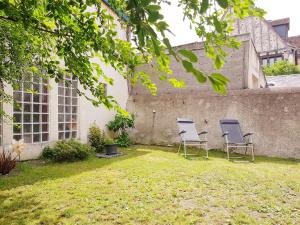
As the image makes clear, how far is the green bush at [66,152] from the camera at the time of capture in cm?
641

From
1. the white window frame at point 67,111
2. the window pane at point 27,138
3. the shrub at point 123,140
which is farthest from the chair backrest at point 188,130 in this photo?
the window pane at point 27,138

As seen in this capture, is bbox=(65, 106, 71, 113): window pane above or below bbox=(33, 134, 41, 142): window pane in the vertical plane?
above

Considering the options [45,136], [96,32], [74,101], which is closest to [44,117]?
[45,136]

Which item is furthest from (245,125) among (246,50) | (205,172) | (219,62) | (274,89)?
(219,62)

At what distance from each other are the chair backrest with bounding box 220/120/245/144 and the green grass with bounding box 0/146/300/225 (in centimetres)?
157

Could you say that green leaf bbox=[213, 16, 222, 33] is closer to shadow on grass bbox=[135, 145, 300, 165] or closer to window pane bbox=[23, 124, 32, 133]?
shadow on grass bbox=[135, 145, 300, 165]

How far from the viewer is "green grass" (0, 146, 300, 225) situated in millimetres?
2822

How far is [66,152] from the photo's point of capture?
252 inches

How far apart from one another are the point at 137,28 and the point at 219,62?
0.38 m

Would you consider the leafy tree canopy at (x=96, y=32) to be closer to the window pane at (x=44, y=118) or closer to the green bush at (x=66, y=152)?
the green bush at (x=66, y=152)

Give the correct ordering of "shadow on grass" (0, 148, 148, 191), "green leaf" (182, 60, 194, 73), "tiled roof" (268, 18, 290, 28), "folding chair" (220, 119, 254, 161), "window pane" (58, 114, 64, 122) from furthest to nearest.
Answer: "tiled roof" (268, 18, 290, 28) < "window pane" (58, 114, 64, 122) < "folding chair" (220, 119, 254, 161) < "shadow on grass" (0, 148, 148, 191) < "green leaf" (182, 60, 194, 73)

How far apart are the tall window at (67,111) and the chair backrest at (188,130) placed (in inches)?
149

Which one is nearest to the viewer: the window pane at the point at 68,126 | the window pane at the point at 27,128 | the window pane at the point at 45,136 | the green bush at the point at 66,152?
the window pane at the point at 27,128

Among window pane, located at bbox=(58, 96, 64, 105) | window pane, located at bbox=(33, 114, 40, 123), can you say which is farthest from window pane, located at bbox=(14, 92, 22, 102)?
window pane, located at bbox=(58, 96, 64, 105)
